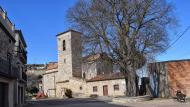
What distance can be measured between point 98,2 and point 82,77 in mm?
42271

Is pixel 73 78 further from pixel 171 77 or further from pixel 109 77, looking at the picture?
pixel 171 77

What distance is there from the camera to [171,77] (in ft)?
130

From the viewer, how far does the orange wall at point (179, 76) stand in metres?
38.2

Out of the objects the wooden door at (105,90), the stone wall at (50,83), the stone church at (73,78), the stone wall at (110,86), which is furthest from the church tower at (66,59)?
the wooden door at (105,90)

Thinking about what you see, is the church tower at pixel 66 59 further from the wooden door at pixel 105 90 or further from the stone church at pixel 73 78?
the wooden door at pixel 105 90

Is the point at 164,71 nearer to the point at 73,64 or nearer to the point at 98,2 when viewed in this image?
the point at 98,2

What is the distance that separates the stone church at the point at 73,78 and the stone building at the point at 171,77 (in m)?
20.2

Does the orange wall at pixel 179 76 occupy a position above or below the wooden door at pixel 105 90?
above

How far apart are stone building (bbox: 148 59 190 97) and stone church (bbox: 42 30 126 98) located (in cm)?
2017

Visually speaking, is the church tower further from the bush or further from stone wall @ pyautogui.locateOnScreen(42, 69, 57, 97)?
the bush

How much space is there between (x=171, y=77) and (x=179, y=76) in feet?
3.43

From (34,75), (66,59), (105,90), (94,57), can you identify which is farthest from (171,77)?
(34,75)

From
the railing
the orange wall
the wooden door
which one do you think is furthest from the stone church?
the railing

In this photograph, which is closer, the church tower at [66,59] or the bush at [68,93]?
the bush at [68,93]
